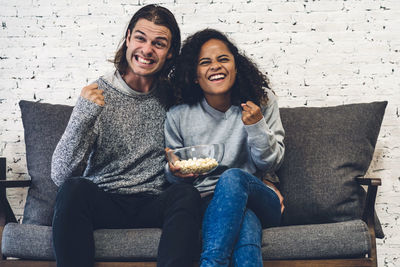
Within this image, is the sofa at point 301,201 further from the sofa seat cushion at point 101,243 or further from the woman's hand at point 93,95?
the woman's hand at point 93,95

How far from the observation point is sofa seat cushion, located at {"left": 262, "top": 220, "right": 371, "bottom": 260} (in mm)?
1605

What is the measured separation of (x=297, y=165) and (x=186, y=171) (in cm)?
59

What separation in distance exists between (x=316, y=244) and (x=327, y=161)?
480 millimetres

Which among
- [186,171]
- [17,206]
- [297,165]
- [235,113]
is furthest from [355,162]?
[17,206]

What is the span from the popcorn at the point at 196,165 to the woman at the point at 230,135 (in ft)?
0.12

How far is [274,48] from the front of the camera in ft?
8.04

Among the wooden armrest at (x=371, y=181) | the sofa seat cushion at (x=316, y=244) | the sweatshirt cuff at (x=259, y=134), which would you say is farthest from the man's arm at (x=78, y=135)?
the wooden armrest at (x=371, y=181)

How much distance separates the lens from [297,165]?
200 centimetres

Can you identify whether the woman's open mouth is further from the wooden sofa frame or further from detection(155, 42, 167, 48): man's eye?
the wooden sofa frame

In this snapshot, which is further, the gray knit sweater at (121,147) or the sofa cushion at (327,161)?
the sofa cushion at (327,161)

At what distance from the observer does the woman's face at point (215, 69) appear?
187 centimetres

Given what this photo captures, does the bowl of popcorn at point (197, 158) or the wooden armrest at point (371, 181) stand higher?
the bowl of popcorn at point (197, 158)

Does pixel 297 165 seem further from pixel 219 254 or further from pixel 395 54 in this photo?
pixel 395 54

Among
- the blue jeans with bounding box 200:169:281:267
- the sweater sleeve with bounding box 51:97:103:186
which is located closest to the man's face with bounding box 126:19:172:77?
the sweater sleeve with bounding box 51:97:103:186
